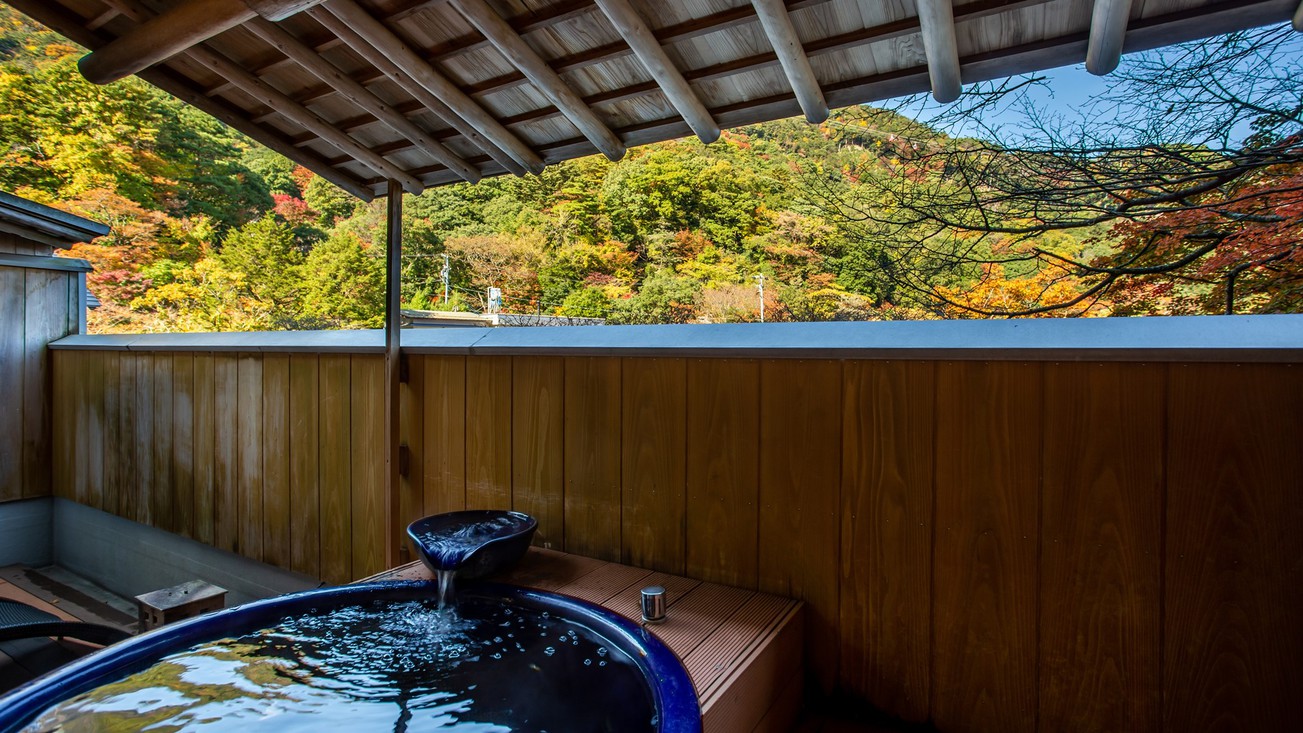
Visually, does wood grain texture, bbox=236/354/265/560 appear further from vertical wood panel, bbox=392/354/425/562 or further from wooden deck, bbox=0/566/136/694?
vertical wood panel, bbox=392/354/425/562

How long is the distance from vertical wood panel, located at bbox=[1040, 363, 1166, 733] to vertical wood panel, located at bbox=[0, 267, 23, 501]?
5702mm

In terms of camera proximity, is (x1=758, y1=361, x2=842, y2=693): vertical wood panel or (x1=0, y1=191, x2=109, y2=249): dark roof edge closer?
(x1=758, y1=361, x2=842, y2=693): vertical wood panel

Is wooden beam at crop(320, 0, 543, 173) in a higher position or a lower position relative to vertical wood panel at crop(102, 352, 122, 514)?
higher

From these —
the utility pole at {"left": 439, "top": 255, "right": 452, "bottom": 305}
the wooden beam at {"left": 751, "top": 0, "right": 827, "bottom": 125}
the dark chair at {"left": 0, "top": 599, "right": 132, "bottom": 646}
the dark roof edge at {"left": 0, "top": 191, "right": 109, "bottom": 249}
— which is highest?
the utility pole at {"left": 439, "top": 255, "right": 452, "bottom": 305}

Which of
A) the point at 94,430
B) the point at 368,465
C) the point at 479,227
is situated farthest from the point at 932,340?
the point at 479,227

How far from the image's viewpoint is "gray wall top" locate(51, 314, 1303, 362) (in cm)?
121

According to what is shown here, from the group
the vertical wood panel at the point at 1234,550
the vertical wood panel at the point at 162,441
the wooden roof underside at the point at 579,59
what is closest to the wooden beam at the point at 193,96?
the wooden roof underside at the point at 579,59

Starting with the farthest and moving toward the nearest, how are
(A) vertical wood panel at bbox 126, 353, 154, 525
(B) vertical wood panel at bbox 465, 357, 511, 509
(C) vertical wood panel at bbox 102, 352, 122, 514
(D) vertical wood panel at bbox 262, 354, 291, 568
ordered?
(C) vertical wood panel at bbox 102, 352, 122, 514 → (A) vertical wood panel at bbox 126, 353, 154, 525 → (D) vertical wood panel at bbox 262, 354, 291, 568 → (B) vertical wood panel at bbox 465, 357, 511, 509

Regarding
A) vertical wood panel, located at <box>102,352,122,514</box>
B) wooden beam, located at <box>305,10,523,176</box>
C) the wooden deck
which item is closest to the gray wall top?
wooden beam, located at <box>305,10,523,176</box>

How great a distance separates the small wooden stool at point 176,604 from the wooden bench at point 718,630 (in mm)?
704

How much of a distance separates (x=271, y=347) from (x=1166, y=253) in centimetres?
616

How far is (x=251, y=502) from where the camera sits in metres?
3.00

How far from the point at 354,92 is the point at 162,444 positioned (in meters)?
2.76

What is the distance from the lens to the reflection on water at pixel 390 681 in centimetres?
131
